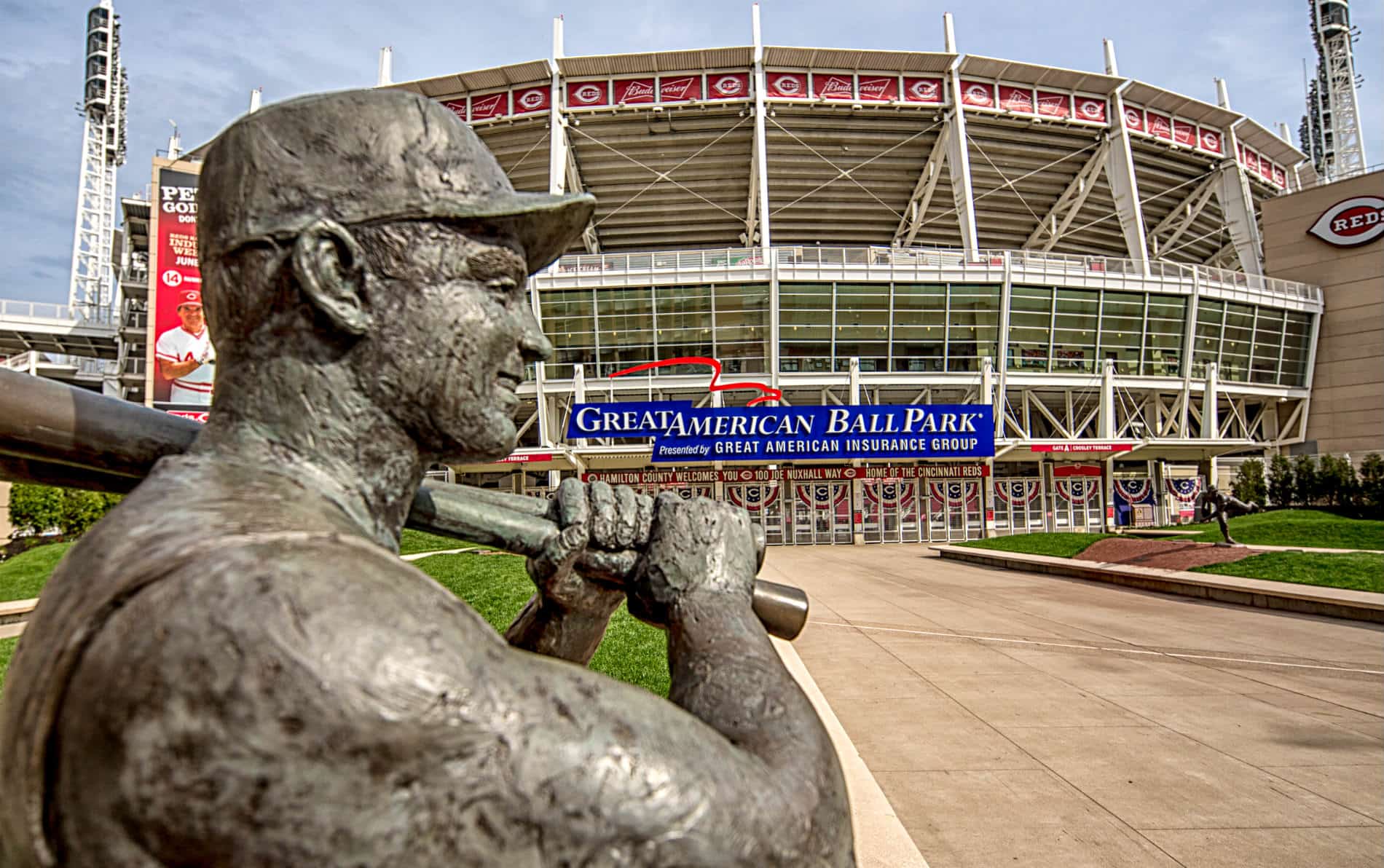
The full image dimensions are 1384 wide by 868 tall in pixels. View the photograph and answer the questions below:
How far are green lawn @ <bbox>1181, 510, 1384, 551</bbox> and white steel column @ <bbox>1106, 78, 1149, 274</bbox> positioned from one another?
13944 millimetres

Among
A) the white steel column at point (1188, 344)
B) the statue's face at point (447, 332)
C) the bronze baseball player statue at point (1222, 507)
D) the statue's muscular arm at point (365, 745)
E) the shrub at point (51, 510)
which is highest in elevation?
the white steel column at point (1188, 344)

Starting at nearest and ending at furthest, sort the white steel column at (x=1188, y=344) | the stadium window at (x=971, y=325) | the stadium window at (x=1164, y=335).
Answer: the stadium window at (x=971, y=325) → the white steel column at (x=1188, y=344) → the stadium window at (x=1164, y=335)

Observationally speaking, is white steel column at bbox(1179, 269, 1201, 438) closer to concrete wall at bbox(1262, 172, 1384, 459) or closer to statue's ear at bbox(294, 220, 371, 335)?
concrete wall at bbox(1262, 172, 1384, 459)

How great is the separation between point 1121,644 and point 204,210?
391 inches

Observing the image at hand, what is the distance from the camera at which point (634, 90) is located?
31250 millimetres

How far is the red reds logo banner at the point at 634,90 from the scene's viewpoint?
31.2 m

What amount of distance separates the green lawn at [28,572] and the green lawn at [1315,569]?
18.4 m

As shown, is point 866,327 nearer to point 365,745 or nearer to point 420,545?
point 420,545

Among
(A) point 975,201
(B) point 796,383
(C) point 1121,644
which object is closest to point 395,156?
(C) point 1121,644

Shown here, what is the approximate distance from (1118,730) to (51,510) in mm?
22644

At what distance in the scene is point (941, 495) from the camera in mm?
28938

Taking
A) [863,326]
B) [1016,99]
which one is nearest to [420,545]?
[863,326]

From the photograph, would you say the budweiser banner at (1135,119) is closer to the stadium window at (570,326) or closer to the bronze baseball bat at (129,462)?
the stadium window at (570,326)

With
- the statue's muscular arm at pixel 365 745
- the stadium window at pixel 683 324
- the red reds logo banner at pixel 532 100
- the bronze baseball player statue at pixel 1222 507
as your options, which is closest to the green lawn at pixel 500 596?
the statue's muscular arm at pixel 365 745
